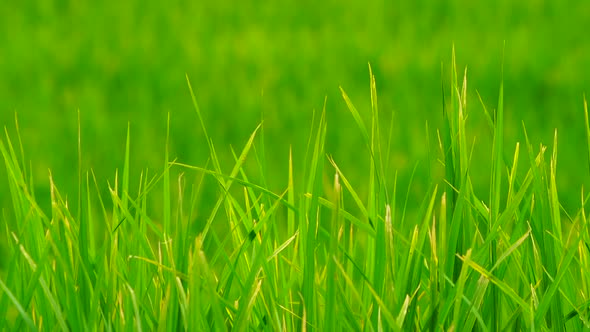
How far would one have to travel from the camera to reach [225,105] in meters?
3.57

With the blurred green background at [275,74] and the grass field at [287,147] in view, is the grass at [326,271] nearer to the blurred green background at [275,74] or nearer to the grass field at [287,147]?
the grass field at [287,147]

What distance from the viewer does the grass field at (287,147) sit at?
1.07 m

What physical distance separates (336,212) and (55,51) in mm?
3371

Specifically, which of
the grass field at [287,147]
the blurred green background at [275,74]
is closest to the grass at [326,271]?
the grass field at [287,147]

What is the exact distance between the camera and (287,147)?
3232 mm

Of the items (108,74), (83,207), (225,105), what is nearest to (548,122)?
(225,105)

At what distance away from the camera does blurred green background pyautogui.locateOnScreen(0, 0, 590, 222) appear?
127 inches

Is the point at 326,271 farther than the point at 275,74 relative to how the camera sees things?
No

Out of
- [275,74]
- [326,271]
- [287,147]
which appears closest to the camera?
[326,271]

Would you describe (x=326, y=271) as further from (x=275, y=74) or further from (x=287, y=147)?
(x=275, y=74)

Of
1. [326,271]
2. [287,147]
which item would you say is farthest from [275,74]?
[326,271]

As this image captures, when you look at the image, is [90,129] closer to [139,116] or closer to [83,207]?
[139,116]

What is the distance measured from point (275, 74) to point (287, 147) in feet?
2.07

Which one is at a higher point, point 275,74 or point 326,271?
point 326,271
